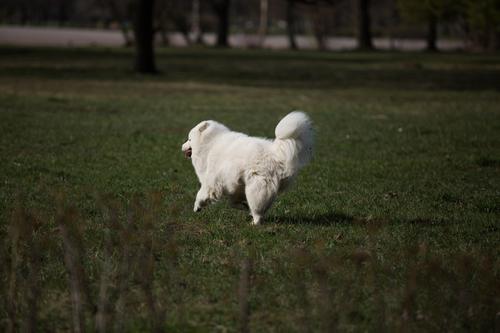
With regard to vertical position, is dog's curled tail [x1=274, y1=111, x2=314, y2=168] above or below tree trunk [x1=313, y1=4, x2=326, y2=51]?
below

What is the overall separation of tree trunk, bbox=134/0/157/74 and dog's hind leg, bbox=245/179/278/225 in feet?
83.0

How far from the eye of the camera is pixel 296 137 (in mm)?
7730

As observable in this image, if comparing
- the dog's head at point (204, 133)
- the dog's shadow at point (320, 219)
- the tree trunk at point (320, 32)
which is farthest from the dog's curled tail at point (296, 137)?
the tree trunk at point (320, 32)

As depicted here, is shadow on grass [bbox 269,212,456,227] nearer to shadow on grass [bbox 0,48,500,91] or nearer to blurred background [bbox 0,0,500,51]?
shadow on grass [bbox 0,48,500,91]

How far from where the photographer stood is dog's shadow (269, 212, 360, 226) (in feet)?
28.0

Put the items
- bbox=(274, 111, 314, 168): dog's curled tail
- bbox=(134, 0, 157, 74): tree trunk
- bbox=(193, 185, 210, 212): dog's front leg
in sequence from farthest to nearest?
bbox=(134, 0, 157, 74): tree trunk < bbox=(193, 185, 210, 212): dog's front leg < bbox=(274, 111, 314, 168): dog's curled tail

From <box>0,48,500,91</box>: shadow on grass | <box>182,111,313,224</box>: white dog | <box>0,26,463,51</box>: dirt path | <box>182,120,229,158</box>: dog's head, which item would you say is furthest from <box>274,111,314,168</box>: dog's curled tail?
<box>0,26,463,51</box>: dirt path

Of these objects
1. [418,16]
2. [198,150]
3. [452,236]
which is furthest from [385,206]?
[418,16]

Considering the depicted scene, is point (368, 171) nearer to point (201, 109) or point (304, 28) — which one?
point (201, 109)

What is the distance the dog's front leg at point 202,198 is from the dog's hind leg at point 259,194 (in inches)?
28.1

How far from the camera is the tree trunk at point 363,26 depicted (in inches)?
2383

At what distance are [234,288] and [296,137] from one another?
208 cm

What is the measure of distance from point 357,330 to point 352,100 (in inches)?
802

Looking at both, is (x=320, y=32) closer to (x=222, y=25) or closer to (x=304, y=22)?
(x=222, y=25)
